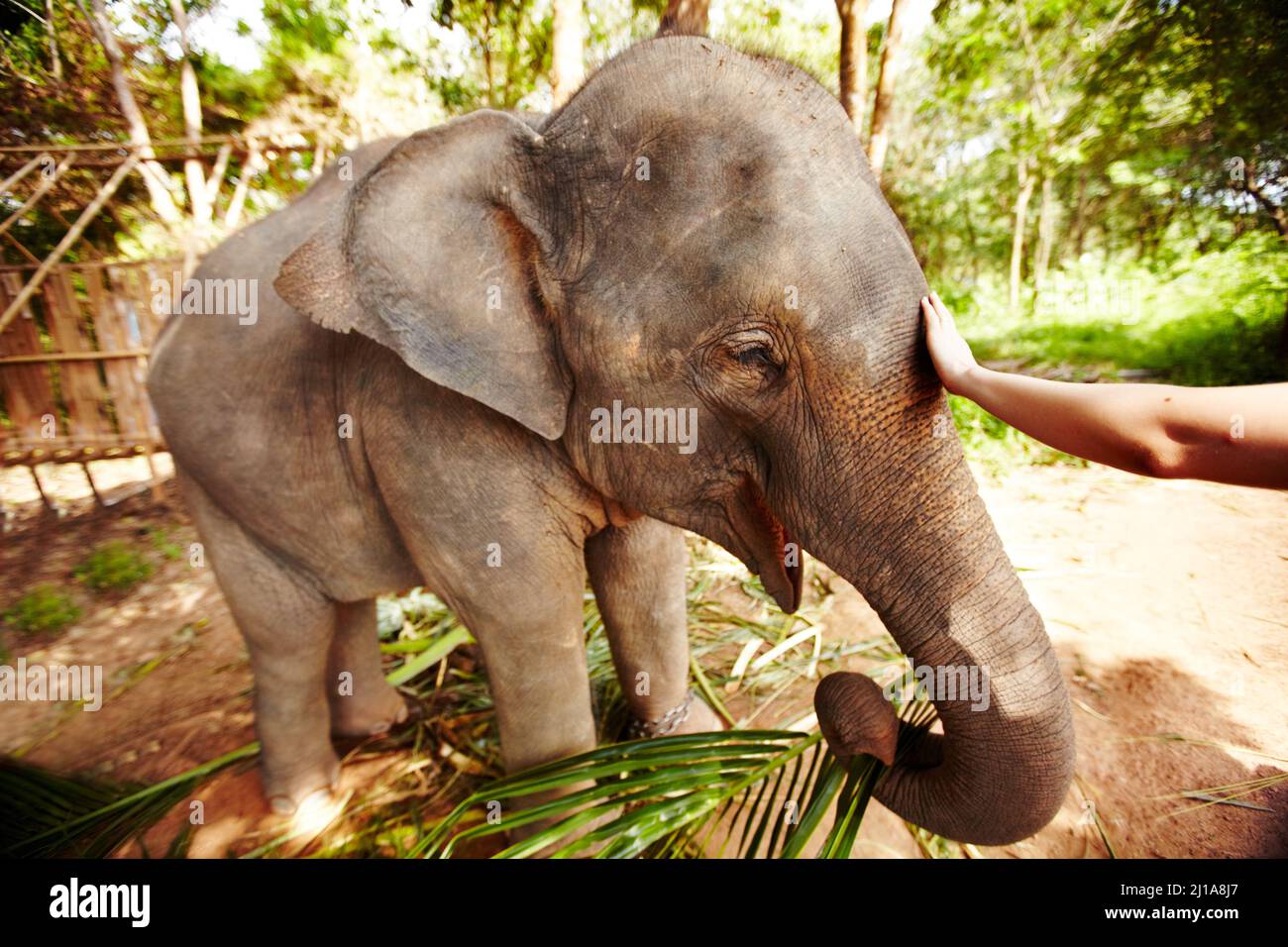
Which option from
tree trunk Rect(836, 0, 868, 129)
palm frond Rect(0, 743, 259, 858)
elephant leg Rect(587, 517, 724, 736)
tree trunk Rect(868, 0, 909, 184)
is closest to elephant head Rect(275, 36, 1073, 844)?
elephant leg Rect(587, 517, 724, 736)

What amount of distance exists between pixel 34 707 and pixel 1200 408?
4.00 meters

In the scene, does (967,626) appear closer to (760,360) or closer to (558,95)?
(760,360)

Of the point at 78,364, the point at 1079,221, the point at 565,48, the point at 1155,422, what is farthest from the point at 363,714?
the point at 1079,221

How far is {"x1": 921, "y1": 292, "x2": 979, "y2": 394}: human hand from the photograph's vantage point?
39.3 inches

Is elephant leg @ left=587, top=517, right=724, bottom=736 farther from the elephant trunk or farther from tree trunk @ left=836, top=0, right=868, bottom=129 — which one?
tree trunk @ left=836, top=0, right=868, bottom=129

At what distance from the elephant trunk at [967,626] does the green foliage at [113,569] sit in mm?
3664

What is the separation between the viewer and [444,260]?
1.28 metres

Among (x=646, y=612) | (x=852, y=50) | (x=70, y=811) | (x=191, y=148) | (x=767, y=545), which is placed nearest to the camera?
(x=767, y=545)

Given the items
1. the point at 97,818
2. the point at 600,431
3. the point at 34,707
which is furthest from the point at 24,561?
the point at 600,431

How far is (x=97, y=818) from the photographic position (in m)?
1.91

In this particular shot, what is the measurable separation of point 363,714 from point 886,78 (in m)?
4.24

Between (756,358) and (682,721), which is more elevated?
(756,358)

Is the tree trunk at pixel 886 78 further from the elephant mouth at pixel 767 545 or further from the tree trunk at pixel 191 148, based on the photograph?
the tree trunk at pixel 191 148
